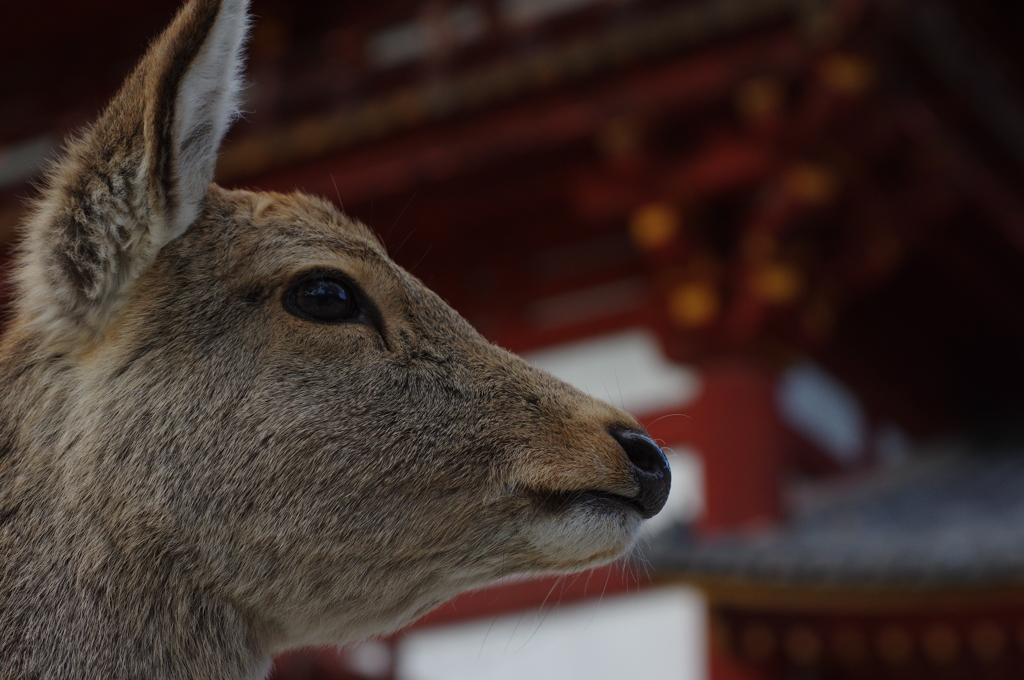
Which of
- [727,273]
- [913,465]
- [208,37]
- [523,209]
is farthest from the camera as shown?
[913,465]

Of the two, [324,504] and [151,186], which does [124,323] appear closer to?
[151,186]

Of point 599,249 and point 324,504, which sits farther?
point 599,249

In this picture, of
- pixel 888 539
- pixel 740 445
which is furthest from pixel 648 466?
pixel 740 445

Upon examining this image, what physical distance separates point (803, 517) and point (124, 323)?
546cm

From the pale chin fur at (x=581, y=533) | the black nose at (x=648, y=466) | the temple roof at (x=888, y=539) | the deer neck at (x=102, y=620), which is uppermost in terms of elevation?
the temple roof at (x=888, y=539)

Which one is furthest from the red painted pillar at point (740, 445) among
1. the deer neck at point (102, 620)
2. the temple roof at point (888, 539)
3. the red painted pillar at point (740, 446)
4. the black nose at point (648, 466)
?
the deer neck at point (102, 620)

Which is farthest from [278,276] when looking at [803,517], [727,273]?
[803,517]

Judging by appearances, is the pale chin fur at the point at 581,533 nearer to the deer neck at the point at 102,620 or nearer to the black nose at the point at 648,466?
the black nose at the point at 648,466

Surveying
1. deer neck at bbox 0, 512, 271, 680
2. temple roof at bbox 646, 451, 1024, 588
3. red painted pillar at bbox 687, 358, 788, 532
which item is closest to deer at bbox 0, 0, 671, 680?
deer neck at bbox 0, 512, 271, 680

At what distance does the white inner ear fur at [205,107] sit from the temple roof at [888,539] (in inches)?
120

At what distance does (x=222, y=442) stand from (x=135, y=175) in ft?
1.71

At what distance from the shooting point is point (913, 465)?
8.39 meters

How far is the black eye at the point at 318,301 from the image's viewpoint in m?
2.21

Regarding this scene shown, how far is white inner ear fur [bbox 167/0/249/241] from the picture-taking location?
80.7 inches
